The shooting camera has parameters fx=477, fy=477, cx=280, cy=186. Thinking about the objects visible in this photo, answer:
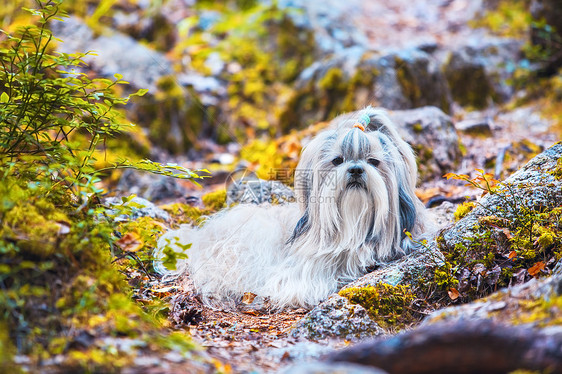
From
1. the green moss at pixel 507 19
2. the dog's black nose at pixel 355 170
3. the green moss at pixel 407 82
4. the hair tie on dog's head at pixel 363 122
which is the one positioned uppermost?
the green moss at pixel 507 19

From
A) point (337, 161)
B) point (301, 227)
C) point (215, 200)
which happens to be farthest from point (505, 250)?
point (215, 200)

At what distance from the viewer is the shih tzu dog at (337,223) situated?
4070 millimetres

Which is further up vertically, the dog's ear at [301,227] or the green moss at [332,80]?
the green moss at [332,80]

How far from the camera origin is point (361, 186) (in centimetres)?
406

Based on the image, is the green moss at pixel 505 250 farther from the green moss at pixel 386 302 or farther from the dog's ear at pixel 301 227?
the dog's ear at pixel 301 227

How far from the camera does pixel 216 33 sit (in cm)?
1105

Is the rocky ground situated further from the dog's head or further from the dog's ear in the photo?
the dog's ear

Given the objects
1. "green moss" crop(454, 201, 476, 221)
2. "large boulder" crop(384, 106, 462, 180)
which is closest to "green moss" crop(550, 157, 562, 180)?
"green moss" crop(454, 201, 476, 221)

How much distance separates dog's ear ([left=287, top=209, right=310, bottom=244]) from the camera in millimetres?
4444

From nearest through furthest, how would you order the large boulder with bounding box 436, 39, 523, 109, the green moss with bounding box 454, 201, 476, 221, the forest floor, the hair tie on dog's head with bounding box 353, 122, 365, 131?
the forest floor → the green moss with bounding box 454, 201, 476, 221 → the hair tie on dog's head with bounding box 353, 122, 365, 131 → the large boulder with bounding box 436, 39, 523, 109

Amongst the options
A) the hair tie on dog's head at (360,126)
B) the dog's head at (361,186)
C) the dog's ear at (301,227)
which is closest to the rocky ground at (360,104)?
the dog's head at (361,186)

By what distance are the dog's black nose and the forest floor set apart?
1227 mm

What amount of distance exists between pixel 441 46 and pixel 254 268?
7664 millimetres

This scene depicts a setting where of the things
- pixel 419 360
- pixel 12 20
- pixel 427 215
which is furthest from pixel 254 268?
pixel 12 20
